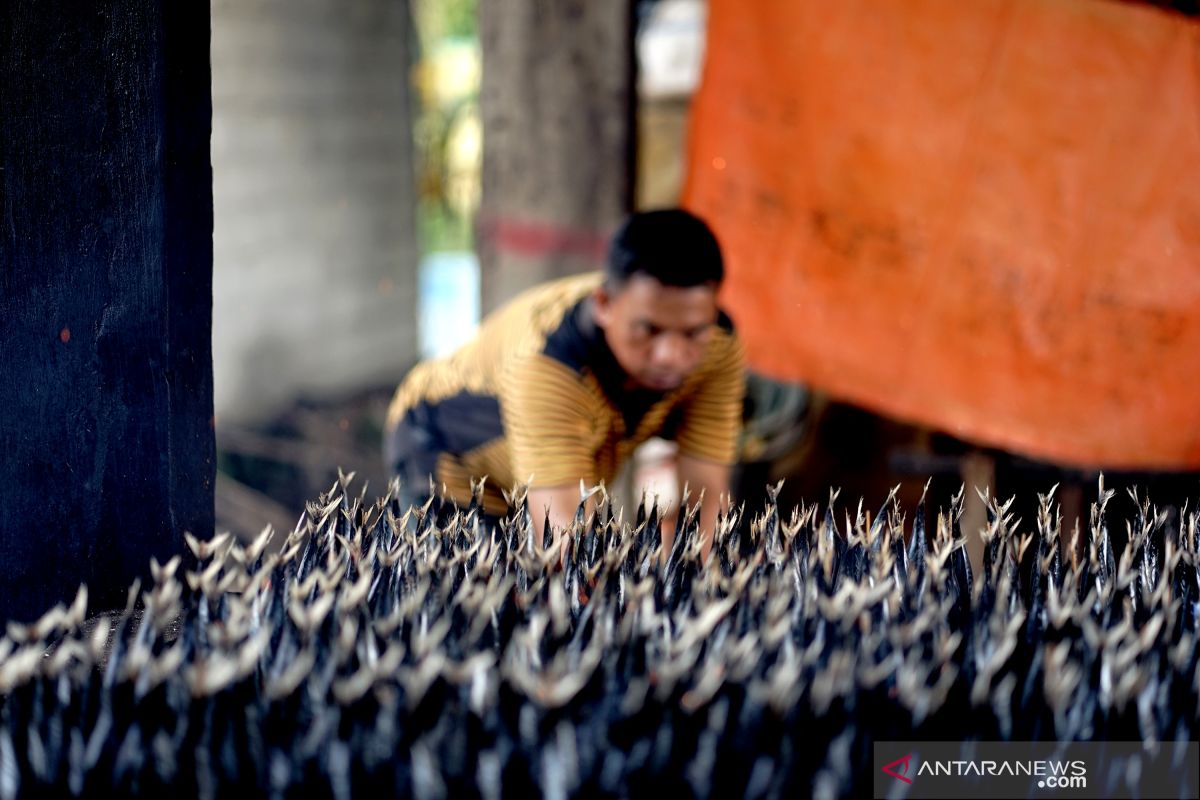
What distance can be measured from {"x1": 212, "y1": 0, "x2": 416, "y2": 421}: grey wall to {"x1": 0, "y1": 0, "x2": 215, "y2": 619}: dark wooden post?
335cm

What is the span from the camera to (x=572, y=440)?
2.20 metres

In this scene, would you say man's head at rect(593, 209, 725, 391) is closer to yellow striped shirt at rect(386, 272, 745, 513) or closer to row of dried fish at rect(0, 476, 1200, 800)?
yellow striped shirt at rect(386, 272, 745, 513)

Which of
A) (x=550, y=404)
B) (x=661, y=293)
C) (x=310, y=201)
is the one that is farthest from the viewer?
(x=310, y=201)

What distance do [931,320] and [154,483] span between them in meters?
2.24

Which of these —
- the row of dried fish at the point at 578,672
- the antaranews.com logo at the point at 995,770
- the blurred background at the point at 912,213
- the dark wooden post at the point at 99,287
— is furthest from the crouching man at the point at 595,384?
the antaranews.com logo at the point at 995,770

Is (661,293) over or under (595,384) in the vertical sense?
over

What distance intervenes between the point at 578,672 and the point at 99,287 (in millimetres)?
910

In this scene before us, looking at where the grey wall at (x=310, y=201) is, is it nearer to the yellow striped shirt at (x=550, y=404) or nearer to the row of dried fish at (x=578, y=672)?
the yellow striped shirt at (x=550, y=404)

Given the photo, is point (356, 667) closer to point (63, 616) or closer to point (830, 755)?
point (63, 616)

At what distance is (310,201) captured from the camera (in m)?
5.68

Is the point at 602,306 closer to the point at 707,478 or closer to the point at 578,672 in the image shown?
the point at 707,478

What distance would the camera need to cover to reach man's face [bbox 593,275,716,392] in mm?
2094

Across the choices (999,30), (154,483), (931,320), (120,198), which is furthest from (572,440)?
(999,30)

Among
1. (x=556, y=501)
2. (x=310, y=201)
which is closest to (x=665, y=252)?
(x=556, y=501)
